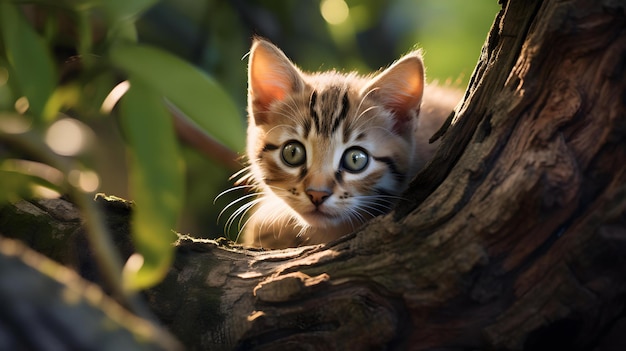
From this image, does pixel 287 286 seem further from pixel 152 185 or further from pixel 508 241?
pixel 152 185

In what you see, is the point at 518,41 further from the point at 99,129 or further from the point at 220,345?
the point at 99,129

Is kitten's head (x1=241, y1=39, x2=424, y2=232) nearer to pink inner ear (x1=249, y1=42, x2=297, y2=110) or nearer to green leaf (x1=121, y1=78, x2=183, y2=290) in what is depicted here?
pink inner ear (x1=249, y1=42, x2=297, y2=110)

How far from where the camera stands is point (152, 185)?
23.2 inches

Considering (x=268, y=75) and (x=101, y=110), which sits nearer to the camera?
(x=101, y=110)

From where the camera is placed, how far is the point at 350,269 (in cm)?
105

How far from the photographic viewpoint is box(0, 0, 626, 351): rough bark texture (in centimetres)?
92

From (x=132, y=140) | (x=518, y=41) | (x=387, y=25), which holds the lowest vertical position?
(x=132, y=140)

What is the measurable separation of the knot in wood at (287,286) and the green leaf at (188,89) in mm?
404

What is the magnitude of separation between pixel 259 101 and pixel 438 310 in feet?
Answer: 2.92

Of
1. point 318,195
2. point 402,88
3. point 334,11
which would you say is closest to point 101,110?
point 318,195

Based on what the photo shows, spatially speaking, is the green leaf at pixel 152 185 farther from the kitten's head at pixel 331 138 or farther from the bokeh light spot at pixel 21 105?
the kitten's head at pixel 331 138

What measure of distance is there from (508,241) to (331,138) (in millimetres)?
662

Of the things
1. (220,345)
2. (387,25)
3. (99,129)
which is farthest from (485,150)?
(387,25)

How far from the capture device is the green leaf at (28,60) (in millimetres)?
662
